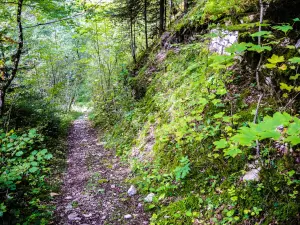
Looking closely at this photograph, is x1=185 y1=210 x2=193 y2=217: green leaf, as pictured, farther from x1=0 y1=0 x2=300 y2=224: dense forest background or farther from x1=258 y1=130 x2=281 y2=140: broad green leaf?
x1=258 y1=130 x2=281 y2=140: broad green leaf

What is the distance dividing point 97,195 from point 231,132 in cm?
295

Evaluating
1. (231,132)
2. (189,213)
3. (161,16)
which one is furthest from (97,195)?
(161,16)

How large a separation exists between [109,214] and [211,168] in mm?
1970

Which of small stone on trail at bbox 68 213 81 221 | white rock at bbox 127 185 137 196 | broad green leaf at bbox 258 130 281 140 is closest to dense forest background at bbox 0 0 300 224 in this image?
broad green leaf at bbox 258 130 281 140

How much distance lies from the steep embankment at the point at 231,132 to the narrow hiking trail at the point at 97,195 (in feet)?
1.16

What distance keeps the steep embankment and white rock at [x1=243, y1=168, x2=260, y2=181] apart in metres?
0.02

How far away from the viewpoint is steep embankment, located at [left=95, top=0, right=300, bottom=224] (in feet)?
8.46

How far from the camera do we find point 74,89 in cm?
2152

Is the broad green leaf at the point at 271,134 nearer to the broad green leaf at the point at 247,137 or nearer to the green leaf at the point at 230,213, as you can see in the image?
the broad green leaf at the point at 247,137

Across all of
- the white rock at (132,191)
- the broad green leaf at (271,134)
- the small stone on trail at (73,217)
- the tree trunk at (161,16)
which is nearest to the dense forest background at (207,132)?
the broad green leaf at (271,134)

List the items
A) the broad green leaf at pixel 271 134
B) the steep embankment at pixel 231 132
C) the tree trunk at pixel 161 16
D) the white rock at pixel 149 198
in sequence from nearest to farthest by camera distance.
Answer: the broad green leaf at pixel 271 134
the steep embankment at pixel 231 132
the white rock at pixel 149 198
the tree trunk at pixel 161 16

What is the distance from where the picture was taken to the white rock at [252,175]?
9.77 ft

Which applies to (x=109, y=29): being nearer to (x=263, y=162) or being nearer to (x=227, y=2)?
(x=227, y=2)

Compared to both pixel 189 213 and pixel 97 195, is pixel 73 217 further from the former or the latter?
pixel 189 213
